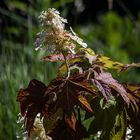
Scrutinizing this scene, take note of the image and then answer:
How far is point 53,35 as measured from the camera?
1.66 metres

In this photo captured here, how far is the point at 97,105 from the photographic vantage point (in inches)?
70.0

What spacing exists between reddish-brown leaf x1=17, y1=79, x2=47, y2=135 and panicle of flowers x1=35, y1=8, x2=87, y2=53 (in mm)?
122

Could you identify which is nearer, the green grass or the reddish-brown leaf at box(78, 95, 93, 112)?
the reddish-brown leaf at box(78, 95, 93, 112)

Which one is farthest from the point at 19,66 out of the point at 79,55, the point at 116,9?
the point at 116,9

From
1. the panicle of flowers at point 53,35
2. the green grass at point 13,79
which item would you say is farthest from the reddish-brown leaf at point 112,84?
the green grass at point 13,79

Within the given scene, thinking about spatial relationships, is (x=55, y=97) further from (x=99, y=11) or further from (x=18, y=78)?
(x=99, y=11)

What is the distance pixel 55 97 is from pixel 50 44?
156 mm

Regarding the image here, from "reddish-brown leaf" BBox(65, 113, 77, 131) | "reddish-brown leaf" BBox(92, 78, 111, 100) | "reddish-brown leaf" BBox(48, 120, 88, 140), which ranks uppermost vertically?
"reddish-brown leaf" BBox(92, 78, 111, 100)

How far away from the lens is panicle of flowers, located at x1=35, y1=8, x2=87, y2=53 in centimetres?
165

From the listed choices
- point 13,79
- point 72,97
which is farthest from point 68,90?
point 13,79

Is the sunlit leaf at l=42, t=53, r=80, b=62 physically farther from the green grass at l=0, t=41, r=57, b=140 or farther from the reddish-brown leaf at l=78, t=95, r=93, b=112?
the green grass at l=0, t=41, r=57, b=140

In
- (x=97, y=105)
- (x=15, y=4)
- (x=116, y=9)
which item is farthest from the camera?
(x=116, y=9)

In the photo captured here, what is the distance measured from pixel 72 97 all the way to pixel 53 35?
0.19m

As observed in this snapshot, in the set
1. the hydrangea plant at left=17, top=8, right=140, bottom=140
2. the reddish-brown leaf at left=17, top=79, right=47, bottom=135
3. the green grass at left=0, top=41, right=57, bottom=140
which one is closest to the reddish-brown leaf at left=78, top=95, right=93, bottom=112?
the hydrangea plant at left=17, top=8, right=140, bottom=140
